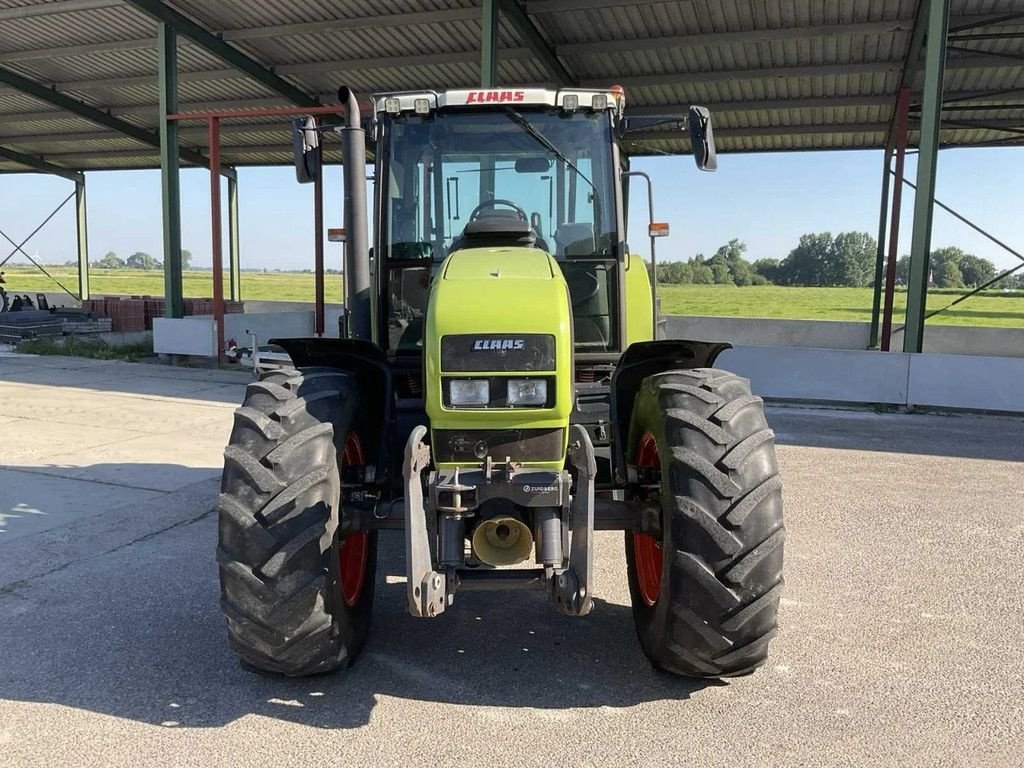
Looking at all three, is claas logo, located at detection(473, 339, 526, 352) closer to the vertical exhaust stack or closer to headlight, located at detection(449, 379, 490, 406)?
headlight, located at detection(449, 379, 490, 406)

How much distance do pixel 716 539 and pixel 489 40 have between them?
1054cm

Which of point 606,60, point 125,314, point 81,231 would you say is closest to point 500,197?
point 606,60

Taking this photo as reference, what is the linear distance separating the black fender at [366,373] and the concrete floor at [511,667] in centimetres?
87

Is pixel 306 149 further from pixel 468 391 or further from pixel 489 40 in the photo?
pixel 489 40

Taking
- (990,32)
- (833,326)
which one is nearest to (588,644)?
(990,32)

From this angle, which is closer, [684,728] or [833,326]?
[684,728]

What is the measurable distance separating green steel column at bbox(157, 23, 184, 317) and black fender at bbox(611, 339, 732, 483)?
12.8 meters

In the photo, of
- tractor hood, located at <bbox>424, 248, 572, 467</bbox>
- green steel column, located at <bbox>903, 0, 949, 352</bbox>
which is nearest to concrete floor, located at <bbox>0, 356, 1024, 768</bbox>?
tractor hood, located at <bbox>424, 248, 572, 467</bbox>

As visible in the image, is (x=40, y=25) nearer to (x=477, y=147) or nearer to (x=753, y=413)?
(x=477, y=147)

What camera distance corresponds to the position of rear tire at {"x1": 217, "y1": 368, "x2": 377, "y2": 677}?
3.07 meters

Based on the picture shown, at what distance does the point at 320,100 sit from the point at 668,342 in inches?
619

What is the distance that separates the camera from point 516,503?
309 cm

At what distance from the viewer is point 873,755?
2898 millimetres

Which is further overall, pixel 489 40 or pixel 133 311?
pixel 133 311
